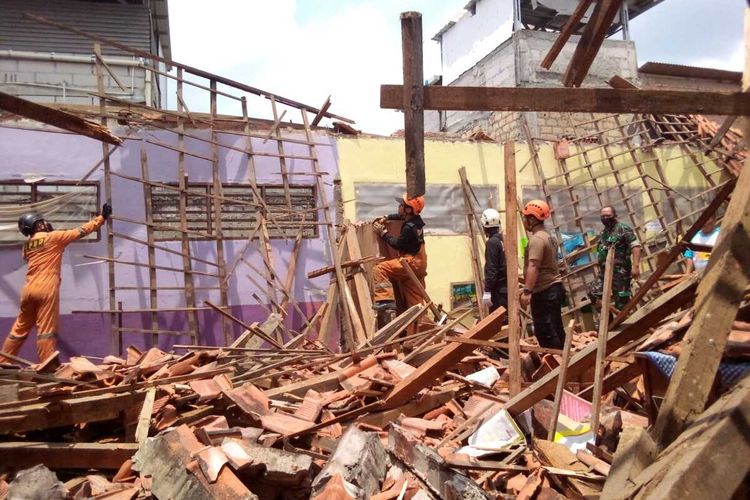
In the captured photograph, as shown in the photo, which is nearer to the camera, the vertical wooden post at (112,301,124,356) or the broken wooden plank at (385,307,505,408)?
the broken wooden plank at (385,307,505,408)

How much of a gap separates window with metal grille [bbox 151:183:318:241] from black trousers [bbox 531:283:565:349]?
4.00 metres

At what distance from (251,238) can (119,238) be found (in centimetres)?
190

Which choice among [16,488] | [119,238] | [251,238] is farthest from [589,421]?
[119,238]

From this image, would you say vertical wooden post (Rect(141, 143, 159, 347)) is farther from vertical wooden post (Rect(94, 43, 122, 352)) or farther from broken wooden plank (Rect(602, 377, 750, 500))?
broken wooden plank (Rect(602, 377, 750, 500))

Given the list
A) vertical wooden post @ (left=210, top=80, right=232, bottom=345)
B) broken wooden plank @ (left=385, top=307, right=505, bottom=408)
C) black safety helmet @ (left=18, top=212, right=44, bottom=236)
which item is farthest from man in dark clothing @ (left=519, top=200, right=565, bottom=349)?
black safety helmet @ (left=18, top=212, right=44, bottom=236)

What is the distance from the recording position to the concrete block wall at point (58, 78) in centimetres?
1463

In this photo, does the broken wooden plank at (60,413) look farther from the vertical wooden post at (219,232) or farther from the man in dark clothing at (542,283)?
the vertical wooden post at (219,232)

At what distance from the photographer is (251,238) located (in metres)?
9.80

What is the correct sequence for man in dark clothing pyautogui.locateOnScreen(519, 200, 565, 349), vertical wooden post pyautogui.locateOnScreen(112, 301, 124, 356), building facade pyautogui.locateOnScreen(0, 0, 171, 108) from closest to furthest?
man in dark clothing pyautogui.locateOnScreen(519, 200, 565, 349) < vertical wooden post pyautogui.locateOnScreen(112, 301, 124, 356) < building facade pyautogui.locateOnScreen(0, 0, 171, 108)

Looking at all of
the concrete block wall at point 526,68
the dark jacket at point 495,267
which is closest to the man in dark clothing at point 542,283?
the dark jacket at point 495,267

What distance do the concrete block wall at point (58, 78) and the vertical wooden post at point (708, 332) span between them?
13.8m

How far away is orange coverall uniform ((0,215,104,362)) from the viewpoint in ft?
26.9

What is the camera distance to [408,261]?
816 centimetres

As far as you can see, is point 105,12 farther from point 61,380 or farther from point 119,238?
point 61,380
